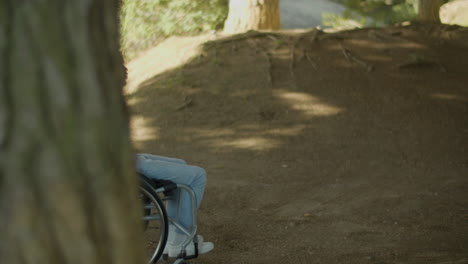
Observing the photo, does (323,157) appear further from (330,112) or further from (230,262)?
(230,262)

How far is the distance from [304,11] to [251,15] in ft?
33.8

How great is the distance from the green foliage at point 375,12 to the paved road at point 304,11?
3798mm

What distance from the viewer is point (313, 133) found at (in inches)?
394

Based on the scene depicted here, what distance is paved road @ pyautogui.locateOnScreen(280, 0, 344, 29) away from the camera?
22.4 metres

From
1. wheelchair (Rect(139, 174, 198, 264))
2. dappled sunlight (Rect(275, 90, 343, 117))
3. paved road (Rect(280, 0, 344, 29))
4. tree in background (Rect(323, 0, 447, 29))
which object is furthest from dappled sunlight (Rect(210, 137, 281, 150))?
paved road (Rect(280, 0, 344, 29))

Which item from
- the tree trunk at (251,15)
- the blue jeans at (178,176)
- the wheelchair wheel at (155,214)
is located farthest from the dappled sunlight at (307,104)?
the wheelchair wheel at (155,214)

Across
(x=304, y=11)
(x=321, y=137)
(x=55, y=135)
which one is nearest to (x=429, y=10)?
(x=321, y=137)

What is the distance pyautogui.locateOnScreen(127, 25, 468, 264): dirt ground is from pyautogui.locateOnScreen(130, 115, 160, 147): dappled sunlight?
26 mm

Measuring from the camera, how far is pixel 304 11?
23.7 metres

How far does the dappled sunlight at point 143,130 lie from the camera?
10.3 metres

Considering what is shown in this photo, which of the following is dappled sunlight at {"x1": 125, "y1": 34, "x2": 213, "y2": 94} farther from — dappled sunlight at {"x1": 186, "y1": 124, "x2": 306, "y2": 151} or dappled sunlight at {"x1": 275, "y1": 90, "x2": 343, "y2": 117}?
dappled sunlight at {"x1": 186, "y1": 124, "x2": 306, "y2": 151}

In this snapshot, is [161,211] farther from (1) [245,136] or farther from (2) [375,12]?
(2) [375,12]

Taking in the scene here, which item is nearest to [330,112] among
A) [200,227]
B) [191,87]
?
[191,87]

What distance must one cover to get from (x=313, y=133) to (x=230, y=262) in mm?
4858
